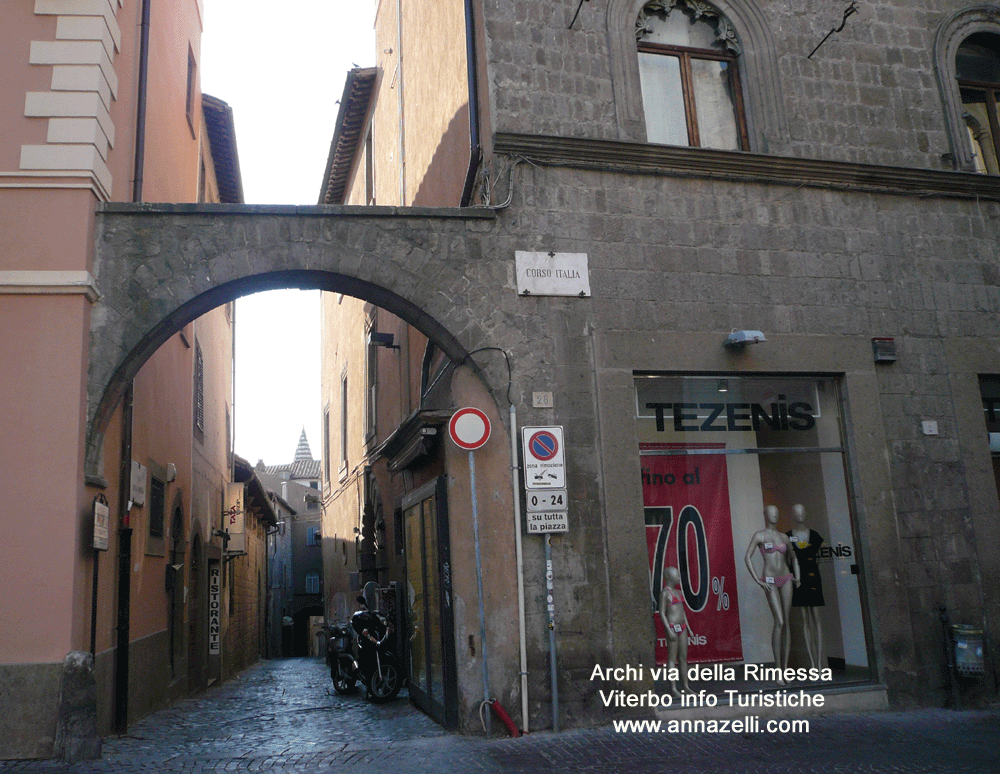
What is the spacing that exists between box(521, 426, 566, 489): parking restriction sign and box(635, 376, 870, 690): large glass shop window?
1031 millimetres

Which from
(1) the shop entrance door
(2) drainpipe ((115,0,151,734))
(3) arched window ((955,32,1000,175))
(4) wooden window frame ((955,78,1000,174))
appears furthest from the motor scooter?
(4) wooden window frame ((955,78,1000,174))

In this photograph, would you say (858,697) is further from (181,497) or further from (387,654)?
(181,497)

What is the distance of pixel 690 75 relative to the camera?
10.1 meters

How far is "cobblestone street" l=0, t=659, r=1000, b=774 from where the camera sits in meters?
6.66

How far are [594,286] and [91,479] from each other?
4.81m

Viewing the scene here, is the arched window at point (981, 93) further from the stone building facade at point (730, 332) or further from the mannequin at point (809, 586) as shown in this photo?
the mannequin at point (809, 586)

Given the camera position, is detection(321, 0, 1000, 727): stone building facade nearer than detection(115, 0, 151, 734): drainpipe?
Yes

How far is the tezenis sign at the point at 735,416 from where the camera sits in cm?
911

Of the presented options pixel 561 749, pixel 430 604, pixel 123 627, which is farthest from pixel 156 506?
pixel 561 749

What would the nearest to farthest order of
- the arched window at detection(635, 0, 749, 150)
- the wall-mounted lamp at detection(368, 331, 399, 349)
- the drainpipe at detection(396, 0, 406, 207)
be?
the arched window at detection(635, 0, 749, 150)
the wall-mounted lamp at detection(368, 331, 399, 349)
the drainpipe at detection(396, 0, 406, 207)

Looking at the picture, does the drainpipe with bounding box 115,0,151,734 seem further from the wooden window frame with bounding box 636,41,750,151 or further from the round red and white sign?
the wooden window frame with bounding box 636,41,750,151

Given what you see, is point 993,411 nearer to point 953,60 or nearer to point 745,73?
point 953,60

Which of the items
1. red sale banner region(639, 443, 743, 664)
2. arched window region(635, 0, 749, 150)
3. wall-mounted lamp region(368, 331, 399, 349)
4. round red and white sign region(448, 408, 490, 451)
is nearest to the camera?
round red and white sign region(448, 408, 490, 451)

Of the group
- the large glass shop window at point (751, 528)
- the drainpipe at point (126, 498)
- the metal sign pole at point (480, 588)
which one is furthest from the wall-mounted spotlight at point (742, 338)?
the drainpipe at point (126, 498)
